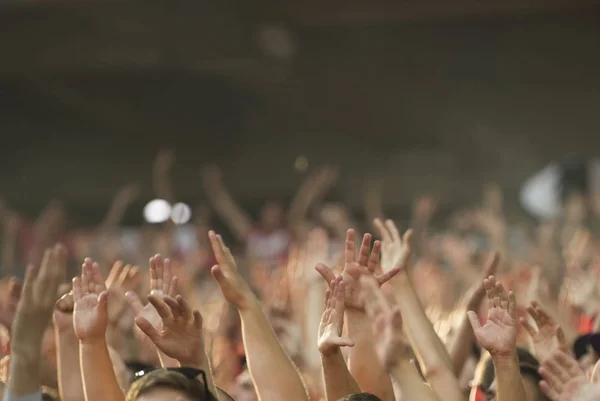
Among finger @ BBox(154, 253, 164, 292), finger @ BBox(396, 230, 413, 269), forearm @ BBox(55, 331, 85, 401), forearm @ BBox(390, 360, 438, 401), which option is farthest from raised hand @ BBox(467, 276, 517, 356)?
forearm @ BBox(55, 331, 85, 401)

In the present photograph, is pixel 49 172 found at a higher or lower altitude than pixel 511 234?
higher

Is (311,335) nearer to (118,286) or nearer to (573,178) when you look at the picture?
(118,286)

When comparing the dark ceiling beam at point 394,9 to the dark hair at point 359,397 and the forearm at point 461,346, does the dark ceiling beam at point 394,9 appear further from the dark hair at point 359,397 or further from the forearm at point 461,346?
the dark hair at point 359,397

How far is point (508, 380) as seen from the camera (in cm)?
193

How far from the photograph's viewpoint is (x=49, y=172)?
13.4m

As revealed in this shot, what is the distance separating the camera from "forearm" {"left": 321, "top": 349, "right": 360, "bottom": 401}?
6.55ft

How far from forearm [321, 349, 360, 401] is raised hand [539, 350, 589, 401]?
406 mm

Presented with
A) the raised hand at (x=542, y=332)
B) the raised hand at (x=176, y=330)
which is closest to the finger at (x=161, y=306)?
the raised hand at (x=176, y=330)

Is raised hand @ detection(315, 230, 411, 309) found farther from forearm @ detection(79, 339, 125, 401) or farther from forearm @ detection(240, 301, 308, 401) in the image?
forearm @ detection(79, 339, 125, 401)

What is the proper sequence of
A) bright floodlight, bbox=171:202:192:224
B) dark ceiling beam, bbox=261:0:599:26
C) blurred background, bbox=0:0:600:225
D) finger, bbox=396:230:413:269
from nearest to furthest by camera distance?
finger, bbox=396:230:413:269, dark ceiling beam, bbox=261:0:599:26, blurred background, bbox=0:0:600:225, bright floodlight, bbox=171:202:192:224

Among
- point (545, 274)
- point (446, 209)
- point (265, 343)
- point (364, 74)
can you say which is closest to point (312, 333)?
point (265, 343)

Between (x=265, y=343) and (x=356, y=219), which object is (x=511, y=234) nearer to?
(x=356, y=219)

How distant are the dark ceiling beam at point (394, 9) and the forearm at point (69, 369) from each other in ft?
25.7

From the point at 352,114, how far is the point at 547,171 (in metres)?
2.84
